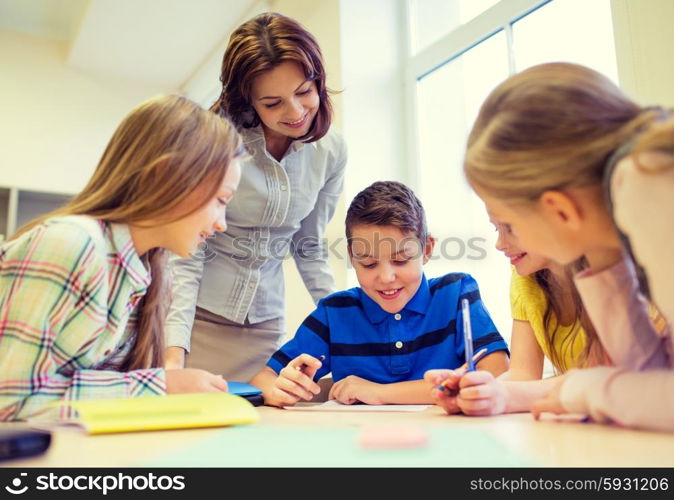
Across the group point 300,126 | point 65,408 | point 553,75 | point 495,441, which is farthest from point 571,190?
point 300,126

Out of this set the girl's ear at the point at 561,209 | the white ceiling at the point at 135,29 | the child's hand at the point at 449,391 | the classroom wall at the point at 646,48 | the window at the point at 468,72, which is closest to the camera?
the girl's ear at the point at 561,209

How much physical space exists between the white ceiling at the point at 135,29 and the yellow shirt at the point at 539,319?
90.2 inches

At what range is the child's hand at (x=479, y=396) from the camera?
0.76 m

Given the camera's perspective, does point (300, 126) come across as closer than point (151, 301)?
No

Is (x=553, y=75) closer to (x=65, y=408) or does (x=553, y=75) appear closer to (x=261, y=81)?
(x=65, y=408)

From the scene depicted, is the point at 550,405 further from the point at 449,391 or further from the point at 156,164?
the point at 156,164

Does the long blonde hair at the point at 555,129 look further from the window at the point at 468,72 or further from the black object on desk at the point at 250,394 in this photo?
the window at the point at 468,72

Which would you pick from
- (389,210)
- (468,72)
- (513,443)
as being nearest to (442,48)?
(468,72)

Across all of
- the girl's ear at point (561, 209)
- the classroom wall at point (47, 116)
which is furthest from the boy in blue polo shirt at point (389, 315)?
the classroom wall at point (47, 116)

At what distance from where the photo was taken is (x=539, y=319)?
1.06m

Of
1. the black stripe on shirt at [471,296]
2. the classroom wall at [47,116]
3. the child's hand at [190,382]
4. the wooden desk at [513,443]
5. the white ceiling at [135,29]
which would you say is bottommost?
the wooden desk at [513,443]

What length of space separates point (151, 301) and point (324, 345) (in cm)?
46

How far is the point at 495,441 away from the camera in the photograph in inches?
21.8
